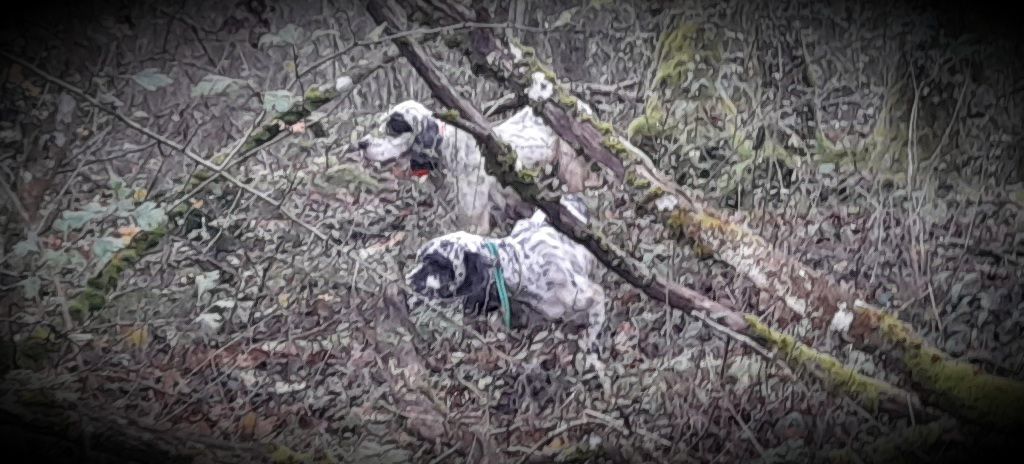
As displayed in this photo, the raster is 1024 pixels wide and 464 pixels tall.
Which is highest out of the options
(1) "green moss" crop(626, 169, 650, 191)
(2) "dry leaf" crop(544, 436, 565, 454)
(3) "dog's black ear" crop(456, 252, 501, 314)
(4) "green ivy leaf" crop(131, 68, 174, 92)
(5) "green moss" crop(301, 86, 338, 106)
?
(4) "green ivy leaf" crop(131, 68, 174, 92)

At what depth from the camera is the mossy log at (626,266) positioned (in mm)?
1872

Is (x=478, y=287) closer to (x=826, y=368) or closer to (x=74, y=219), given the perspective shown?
(x=74, y=219)

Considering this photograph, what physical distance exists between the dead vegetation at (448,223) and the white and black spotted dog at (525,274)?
0.17 ft

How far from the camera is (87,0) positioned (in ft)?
5.57

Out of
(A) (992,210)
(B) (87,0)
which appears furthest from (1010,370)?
(B) (87,0)

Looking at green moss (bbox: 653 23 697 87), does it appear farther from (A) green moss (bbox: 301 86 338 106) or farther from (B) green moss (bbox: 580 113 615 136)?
(A) green moss (bbox: 301 86 338 106)

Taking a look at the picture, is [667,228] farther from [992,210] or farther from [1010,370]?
[1010,370]

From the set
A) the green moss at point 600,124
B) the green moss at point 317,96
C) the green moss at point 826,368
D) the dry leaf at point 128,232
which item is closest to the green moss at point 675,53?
the green moss at point 600,124

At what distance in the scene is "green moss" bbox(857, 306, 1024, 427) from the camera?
89.0 inches

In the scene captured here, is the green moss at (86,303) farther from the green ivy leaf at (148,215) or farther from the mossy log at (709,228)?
the mossy log at (709,228)

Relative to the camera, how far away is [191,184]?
5.83 ft

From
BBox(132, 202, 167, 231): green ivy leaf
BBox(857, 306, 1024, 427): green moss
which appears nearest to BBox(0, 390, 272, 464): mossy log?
BBox(132, 202, 167, 231): green ivy leaf

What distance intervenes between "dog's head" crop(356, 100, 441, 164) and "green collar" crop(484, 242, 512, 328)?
287mm

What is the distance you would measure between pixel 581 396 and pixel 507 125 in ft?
2.57
